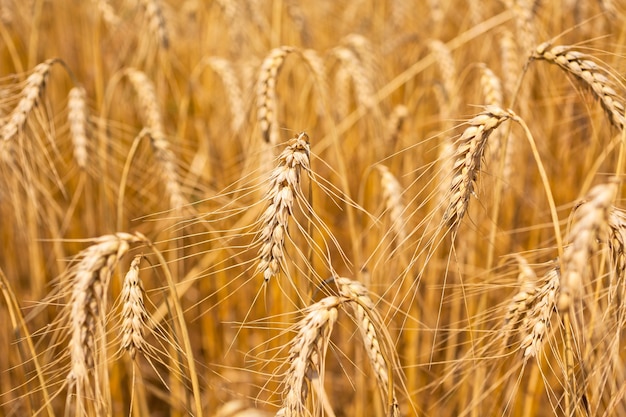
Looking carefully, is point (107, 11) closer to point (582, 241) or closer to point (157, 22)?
point (157, 22)

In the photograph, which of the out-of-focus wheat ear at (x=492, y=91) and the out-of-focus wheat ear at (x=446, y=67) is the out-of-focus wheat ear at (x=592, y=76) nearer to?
the out-of-focus wheat ear at (x=492, y=91)

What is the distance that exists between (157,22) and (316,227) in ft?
4.13

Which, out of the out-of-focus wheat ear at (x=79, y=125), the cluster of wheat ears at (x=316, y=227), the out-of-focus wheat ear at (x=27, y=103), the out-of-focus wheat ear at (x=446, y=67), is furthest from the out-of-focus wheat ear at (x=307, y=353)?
the out-of-focus wheat ear at (x=446, y=67)

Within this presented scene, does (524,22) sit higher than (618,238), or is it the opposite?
(524,22)

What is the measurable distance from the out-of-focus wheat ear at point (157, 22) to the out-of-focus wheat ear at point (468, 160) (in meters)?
1.31

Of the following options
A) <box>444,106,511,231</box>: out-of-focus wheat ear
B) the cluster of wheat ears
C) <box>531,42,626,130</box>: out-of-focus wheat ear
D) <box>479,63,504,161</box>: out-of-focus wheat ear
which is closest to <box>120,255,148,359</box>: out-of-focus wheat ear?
the cluster of wheat ears

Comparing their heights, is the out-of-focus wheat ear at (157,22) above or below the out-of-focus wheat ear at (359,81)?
above

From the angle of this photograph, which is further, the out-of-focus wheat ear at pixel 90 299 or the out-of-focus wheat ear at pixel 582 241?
the out-of-focus wheat ear at pixel 90 299

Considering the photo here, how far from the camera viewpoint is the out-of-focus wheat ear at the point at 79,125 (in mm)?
1717

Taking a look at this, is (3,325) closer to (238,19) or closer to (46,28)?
(238,19)

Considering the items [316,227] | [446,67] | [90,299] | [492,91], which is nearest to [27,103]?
[90,299]

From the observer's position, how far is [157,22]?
6.59ft

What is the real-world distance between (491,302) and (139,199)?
151 centimetres

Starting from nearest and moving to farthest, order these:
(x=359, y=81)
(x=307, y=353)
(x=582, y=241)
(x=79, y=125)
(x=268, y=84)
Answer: (x=582, y=241) < (x=307, y=353) < (x=268, y=84) < (x=79, y=125) < (x=359, y=81)
